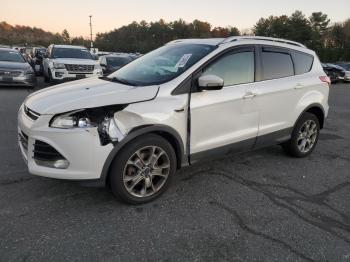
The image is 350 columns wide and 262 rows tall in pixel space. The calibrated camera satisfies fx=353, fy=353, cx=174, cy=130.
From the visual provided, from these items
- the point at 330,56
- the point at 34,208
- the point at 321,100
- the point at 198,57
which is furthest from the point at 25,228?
the point at 330,56

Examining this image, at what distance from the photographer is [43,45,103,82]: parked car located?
13141 mm

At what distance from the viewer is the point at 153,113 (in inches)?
142

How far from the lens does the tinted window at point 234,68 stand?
164 inches

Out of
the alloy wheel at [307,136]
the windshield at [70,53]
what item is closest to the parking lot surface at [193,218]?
the alloy wheel at [307,136]

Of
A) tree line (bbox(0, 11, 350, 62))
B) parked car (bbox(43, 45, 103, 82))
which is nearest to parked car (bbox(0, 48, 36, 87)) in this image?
parked car (bbox(43, 45, 103, 82))

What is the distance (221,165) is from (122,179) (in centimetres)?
192

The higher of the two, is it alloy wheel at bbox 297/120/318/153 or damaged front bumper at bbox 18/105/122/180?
damaged front bumper at bbox 18/105/122/180

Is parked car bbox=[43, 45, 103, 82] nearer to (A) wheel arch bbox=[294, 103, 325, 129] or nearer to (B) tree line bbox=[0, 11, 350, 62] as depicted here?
(A) wheel arch bbox=[294, 103, 325, 129]

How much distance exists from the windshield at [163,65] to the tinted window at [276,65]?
920 millimetres

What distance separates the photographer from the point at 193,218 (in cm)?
353

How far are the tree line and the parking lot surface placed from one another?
36.2 m

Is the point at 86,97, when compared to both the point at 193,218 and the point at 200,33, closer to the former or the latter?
the point at 193,218


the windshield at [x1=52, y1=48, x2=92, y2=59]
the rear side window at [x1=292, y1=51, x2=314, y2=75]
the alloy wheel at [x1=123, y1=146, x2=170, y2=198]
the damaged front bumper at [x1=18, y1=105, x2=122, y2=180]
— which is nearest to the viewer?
the damaged front bumper at [x1=18, y1=105, x2=122, y2=180]

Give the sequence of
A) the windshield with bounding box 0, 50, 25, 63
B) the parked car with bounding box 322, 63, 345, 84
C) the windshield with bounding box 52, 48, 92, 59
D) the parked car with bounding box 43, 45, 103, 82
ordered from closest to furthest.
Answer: the windshield with bounding box 0, 50, 25, 63 < the parked car with bounding box 43, 45, 103, 82 < the windshield with bounding box 52, 48, 92, 59 < the parked car with bounding box 322, 63, 345, 84
